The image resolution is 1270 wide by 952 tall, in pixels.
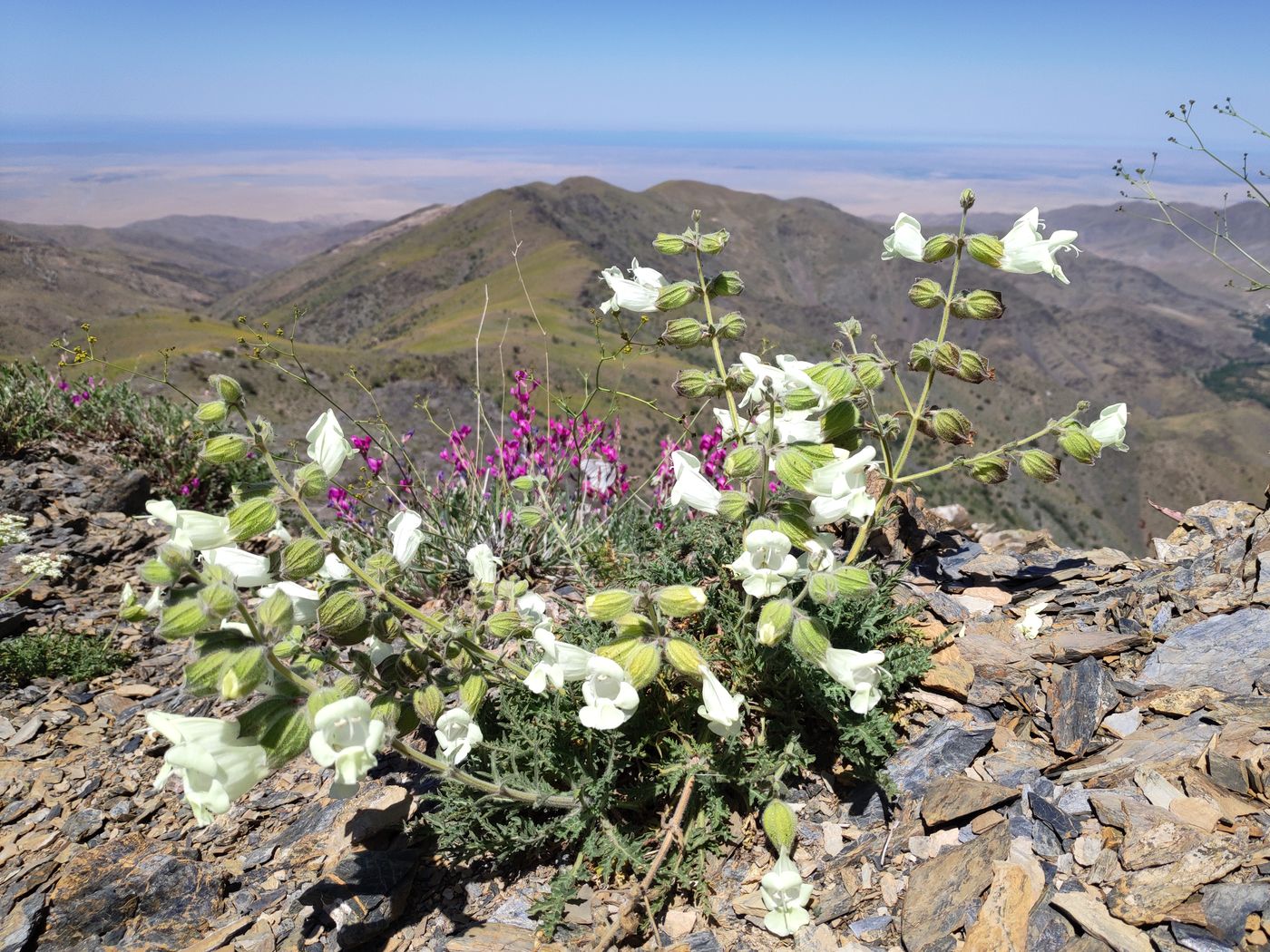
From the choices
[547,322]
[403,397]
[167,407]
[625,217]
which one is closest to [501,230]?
[625,217]

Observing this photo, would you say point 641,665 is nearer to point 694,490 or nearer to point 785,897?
point 694,490

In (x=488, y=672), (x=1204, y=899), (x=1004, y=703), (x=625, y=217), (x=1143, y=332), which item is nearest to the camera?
(x=1204, y=899)

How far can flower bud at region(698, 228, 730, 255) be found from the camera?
2.66 m

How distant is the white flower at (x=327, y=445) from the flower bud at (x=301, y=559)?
248 mm

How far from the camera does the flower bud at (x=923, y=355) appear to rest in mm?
2543

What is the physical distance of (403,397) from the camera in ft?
75.4

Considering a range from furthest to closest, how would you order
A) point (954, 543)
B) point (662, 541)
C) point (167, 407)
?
1. point (167, 407)
2. point (954, 543)
3. point (662, 541)

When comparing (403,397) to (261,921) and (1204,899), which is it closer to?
(261,921)

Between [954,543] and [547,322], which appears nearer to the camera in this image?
[954,543]

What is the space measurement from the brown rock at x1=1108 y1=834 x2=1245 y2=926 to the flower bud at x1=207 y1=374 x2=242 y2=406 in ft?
9.16

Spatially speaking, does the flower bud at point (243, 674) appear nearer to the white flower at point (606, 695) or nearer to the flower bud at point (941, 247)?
the white flower at point (606, 695)

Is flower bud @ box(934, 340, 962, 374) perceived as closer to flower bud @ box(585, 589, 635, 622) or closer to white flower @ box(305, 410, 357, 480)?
flower bud @ box(585, 589, 635, 622)

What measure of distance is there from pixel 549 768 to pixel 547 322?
59.2 metres

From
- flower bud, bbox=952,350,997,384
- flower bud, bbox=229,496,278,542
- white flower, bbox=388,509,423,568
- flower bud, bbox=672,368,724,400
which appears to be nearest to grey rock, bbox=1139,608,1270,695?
flower bud, bbox=952,350,997,384
